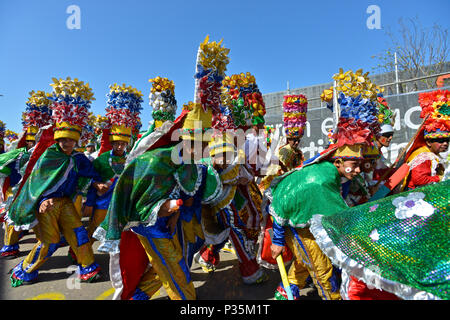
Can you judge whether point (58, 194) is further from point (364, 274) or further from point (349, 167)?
point (364, 274)

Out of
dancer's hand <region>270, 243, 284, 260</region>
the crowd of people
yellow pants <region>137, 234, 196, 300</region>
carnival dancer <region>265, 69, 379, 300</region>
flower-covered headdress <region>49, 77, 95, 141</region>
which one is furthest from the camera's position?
flower-covered headdress <region>49, 77, 95, 141</region>

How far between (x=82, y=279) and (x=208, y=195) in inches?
84.1

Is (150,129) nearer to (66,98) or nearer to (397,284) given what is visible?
(66,98)

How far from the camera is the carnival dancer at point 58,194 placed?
10.3 feet

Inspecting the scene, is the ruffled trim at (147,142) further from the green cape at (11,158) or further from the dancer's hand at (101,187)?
the green cape at (11,158)

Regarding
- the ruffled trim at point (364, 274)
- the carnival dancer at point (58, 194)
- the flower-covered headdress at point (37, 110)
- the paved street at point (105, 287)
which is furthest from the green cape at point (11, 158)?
the ruffled trim at point (364, 274)

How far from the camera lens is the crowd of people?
124 cm

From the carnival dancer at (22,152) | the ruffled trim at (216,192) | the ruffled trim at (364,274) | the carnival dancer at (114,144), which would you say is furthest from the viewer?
the carnival dancer at (22,152)

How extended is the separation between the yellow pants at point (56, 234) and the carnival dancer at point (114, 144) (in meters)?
0.48

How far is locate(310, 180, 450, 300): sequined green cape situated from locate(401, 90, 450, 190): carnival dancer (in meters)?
1.96

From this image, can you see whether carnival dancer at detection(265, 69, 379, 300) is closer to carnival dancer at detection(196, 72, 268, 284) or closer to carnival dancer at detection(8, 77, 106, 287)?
carnival dancer at detection(196, 72, 268, 284)

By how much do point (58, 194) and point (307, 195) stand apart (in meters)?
2.88

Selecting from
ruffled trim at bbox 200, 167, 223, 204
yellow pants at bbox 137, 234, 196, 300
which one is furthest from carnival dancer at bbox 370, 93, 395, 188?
yellow pants at bbox 137, 234, 196, 300
